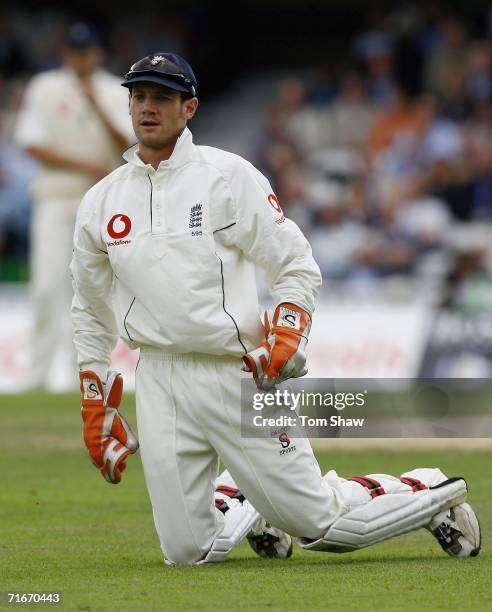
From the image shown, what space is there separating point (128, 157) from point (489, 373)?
28.6 ft

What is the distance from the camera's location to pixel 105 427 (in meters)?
5.78

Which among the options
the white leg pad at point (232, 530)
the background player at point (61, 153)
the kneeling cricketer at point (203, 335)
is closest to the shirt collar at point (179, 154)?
the kneeling cricketer at point (203, 335)

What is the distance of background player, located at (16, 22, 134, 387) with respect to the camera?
40.6ft

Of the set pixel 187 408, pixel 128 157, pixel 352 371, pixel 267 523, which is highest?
pixel 128 157

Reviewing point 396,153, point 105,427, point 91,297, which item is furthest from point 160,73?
point 396,153

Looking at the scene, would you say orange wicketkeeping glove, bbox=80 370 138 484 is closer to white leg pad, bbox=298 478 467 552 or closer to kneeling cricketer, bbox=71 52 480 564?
kneeling cricketer, bbox=71 52 480 564

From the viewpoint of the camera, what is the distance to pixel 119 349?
13.9m

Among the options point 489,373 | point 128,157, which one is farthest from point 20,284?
point 128,157

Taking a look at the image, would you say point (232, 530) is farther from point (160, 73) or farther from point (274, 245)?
point (160, 73)

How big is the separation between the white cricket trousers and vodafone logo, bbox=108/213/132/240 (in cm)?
44

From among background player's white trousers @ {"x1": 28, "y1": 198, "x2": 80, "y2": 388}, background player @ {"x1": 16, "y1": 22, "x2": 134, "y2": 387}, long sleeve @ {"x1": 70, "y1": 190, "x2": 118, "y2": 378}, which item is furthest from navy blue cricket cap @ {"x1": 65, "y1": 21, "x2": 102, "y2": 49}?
long sleeve @ {"x1": 70, "y1": 190, "x2": 118, "y2": 378}

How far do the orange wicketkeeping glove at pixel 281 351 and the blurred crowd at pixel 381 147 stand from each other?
10039 mm

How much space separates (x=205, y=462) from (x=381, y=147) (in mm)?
14025

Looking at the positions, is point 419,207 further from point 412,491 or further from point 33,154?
point 412,491
